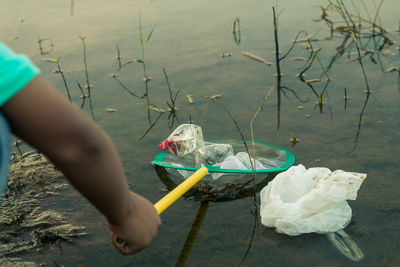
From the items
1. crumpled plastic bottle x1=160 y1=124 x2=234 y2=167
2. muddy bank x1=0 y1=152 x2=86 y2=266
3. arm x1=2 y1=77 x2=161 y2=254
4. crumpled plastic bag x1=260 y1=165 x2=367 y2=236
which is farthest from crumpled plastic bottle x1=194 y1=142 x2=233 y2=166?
arm x1=2 y1=77 x2=161 y2=254

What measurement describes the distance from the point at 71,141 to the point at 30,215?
180 centimetres

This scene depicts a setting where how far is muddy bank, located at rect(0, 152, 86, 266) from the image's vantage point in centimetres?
238

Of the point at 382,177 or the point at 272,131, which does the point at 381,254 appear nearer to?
the point at 382,177

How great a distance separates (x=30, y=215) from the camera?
8.59 ft

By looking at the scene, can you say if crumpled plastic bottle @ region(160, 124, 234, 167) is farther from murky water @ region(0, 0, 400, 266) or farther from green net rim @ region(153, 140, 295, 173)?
murky water @ region(0, 0, 400, 266)

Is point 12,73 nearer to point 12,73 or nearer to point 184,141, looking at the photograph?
point 12,73

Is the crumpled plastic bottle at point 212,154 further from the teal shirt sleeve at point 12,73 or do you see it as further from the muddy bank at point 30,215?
the teal shirt sleeve at point 12,73

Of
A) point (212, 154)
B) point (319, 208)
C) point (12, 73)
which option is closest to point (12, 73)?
point (12, 73)

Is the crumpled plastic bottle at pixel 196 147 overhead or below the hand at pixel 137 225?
below

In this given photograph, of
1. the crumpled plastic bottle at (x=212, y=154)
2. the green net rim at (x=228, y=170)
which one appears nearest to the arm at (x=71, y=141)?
the green net rim at (x=228, y=170)

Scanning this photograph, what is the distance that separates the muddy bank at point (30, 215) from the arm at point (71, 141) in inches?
52.3

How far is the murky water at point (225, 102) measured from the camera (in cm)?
229

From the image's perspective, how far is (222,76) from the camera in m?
4.11

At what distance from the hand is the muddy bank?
116cm
